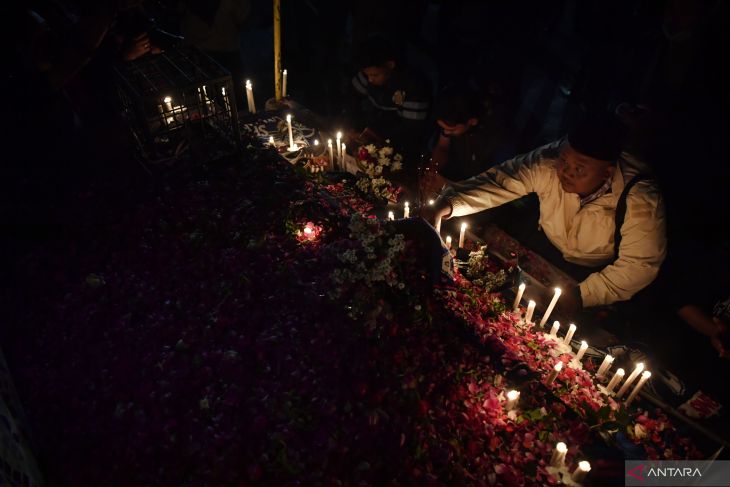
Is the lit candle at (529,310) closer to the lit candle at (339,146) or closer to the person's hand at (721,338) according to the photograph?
the person's hand at (721,338)

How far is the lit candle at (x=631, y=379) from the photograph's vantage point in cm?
360

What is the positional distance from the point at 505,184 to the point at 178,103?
387cm

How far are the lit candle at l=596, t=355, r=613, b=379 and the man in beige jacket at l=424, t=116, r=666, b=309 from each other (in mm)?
674

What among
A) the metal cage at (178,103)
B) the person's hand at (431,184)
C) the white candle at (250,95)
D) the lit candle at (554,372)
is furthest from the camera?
the white candle at (250,95)

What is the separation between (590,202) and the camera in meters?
4.63

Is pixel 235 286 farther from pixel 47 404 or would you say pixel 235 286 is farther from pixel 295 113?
pixel 295 113

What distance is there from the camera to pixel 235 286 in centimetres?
444

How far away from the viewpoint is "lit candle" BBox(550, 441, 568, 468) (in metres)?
3.21

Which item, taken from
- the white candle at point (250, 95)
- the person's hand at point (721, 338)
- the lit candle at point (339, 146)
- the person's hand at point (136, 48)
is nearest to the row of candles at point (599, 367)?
the person's hand at point (721, 338)

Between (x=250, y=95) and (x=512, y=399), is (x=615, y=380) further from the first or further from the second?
(x=250, y=95)

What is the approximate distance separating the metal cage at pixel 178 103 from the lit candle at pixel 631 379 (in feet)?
16.2

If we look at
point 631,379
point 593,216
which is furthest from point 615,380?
point 593,216

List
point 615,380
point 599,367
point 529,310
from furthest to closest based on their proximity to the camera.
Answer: point 529,310 → point 599,367 → point 615,380

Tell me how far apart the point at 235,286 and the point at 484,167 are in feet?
14.9
